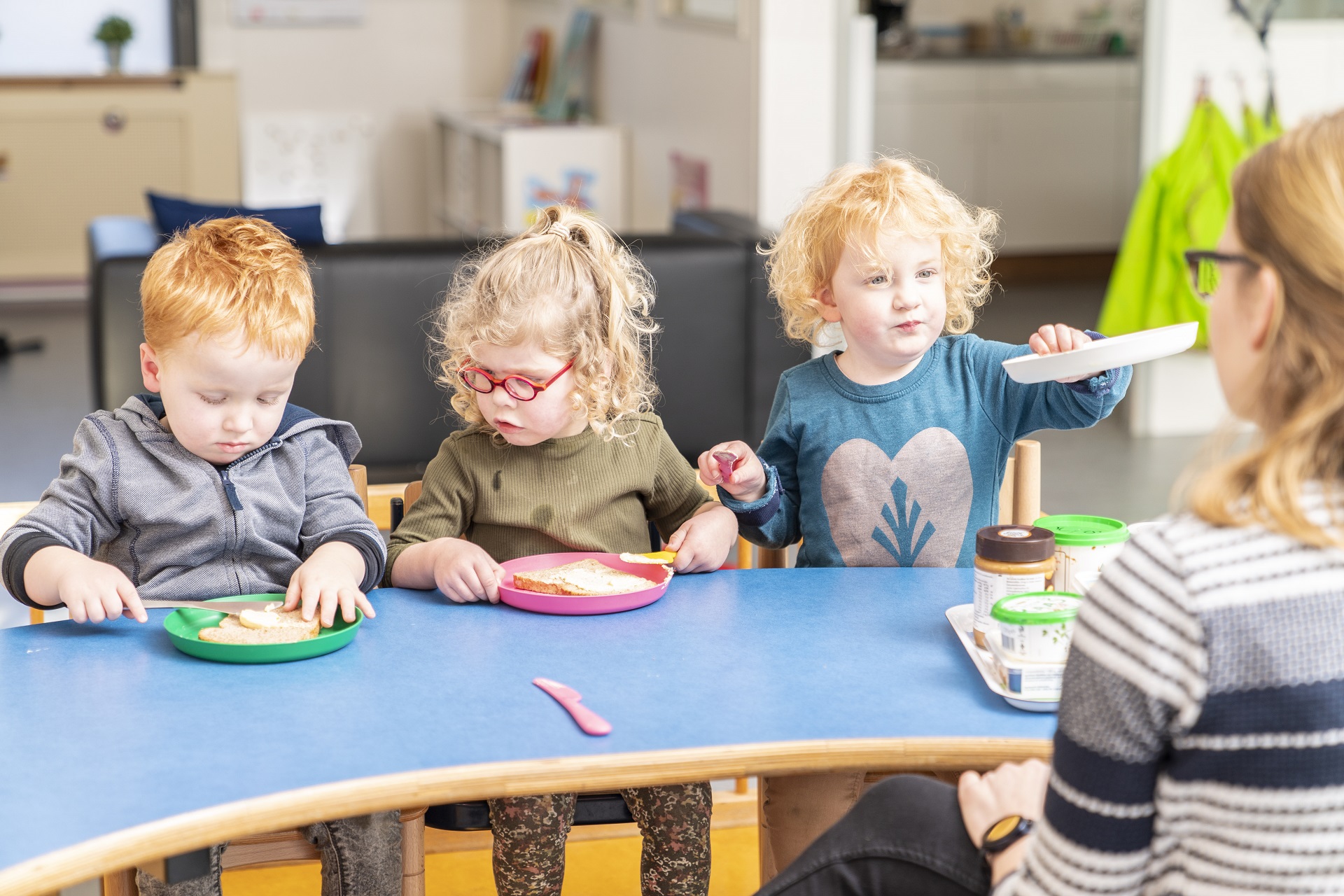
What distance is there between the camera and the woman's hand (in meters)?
1.03

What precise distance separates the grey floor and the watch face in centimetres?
227

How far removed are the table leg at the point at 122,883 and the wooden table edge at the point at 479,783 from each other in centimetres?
43

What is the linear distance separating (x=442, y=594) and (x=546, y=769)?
0.42 m

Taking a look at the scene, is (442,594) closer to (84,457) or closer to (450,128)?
(84,457)

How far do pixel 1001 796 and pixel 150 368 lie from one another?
91 centimetres

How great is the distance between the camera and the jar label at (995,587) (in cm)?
123

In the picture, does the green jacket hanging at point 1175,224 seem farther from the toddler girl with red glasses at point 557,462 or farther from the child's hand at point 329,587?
the child's hand at point 329,587

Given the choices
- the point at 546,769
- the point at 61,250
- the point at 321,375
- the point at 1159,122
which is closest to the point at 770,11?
the point at 1159,122

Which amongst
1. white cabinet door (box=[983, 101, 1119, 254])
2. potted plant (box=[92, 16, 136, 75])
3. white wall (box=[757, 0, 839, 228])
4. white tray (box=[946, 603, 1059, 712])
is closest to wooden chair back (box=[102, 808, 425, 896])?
white tray (box=[946, 603, 1059, 712])

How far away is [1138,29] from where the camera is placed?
6.82 m

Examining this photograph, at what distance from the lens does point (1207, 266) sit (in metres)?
0.90

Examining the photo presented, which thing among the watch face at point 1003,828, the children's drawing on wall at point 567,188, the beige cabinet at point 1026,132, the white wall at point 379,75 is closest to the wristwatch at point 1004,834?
the watch face at point 1003,828

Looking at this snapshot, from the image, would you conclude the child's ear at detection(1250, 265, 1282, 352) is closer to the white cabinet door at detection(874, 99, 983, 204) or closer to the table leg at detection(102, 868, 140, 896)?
the table leg at detection(102, 868, 140, 896)

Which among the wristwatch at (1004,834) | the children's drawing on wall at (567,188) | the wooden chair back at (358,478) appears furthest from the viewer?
the children's drawing on wall at (567,188)
